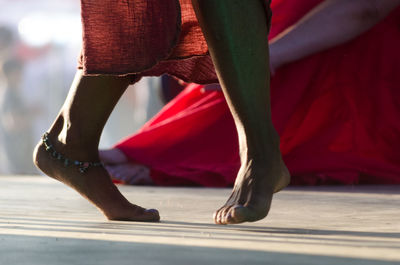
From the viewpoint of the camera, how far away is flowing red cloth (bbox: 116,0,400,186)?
3.03 meters

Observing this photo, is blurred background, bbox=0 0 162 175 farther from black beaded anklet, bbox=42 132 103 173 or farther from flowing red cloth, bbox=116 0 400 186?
black beaded anklet, bbox=42 132 103 173

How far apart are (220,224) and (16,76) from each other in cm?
766

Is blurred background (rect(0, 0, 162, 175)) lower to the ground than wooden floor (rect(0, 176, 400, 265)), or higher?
lower

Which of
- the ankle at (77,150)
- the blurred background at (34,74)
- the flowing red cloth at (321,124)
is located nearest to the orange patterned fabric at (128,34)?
the ankle at (77,150)

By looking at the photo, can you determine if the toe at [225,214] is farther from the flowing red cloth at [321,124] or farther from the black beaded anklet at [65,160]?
the flowing red cloth at [321,124]

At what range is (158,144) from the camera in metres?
3.27

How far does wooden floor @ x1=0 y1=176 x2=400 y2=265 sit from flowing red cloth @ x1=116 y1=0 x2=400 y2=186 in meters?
0.58

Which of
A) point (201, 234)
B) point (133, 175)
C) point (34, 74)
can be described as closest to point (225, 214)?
point (201, 234)

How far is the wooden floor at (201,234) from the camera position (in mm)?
1204

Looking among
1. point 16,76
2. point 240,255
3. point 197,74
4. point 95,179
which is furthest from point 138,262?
point 16,76

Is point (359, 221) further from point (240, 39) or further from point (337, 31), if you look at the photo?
point (337, 31)

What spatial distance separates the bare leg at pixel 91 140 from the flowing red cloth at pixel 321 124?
123cm

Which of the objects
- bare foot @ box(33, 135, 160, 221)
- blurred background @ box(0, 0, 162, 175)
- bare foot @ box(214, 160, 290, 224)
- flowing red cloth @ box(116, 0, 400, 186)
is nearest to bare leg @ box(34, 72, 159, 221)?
bare foot @ box(33, 135, 160, 221)

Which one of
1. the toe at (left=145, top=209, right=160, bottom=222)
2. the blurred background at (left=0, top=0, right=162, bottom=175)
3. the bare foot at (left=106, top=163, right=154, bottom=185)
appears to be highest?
the toe at (left=145, top=209, right=160, bottom=222)
